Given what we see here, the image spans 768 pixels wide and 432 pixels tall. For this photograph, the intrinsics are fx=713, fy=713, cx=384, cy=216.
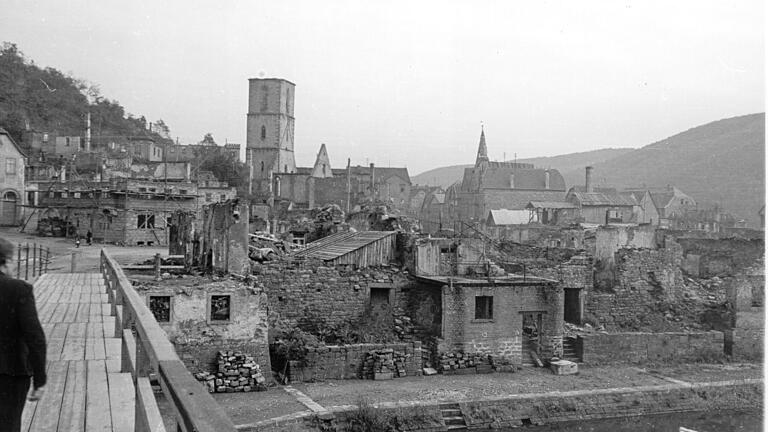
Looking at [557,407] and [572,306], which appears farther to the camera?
[572,306]

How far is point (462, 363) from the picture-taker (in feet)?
62.6

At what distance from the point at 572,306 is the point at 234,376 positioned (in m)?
12.8

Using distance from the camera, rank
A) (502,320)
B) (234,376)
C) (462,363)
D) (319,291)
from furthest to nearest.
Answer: (319,291), (502,320), (462,363), (234,376)

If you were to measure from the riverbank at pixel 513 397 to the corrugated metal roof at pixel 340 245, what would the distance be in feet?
14.0

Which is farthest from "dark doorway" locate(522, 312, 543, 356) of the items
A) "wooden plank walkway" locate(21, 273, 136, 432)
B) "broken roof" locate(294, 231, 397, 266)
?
"wooden plank walkway" locate(21, 273, 136, 432)

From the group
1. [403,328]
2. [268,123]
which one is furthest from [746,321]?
[268,123]

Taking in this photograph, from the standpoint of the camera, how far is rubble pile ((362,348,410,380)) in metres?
17.8

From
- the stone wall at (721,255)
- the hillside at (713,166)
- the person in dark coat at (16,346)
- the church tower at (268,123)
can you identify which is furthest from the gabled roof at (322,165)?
the person in dark coat at (16,346)

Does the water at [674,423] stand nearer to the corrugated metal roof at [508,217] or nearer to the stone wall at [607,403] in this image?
the stone wall at [607,403]

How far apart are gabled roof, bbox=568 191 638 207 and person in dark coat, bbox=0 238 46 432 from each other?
65026 millimetres

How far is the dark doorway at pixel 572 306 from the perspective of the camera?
79.0 ft

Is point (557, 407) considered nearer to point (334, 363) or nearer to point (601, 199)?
point (334, 363)

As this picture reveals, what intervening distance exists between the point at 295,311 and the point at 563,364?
7484mm

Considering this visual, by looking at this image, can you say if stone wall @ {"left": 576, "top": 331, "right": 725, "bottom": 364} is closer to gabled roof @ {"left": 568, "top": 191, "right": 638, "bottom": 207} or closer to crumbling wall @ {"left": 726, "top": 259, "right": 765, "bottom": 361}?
crumbling wall @ {"left": 726, "top": 259, "right": 765, "bottom": 361}
